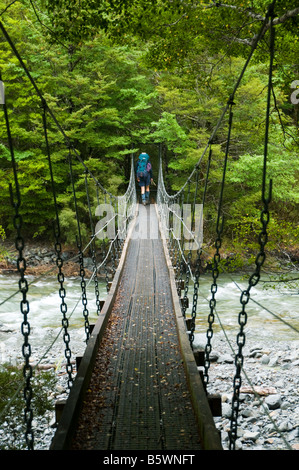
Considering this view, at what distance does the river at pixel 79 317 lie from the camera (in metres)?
5.60

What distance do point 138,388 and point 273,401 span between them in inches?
95.2

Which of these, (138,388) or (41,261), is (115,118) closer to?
(41,261)

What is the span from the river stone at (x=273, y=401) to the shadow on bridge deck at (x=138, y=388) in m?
1.58

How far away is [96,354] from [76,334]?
3666mm

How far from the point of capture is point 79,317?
6.86 m

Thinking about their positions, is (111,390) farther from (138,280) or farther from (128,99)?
(128,99)

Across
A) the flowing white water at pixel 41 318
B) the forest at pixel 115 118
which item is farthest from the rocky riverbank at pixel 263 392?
the flowing white water at pixel 41 318

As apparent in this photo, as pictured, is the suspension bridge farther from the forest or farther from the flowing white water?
the forest

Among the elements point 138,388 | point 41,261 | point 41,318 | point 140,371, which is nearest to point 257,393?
point 140,371

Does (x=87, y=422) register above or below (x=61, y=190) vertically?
below

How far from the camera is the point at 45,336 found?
5.92 meters

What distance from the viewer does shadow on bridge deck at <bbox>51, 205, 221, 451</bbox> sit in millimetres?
1627

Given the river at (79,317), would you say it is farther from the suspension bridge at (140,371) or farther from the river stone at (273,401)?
the suspension bridge at (140,371)
